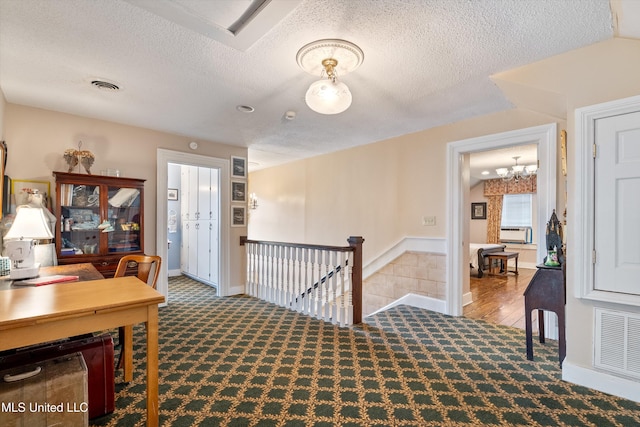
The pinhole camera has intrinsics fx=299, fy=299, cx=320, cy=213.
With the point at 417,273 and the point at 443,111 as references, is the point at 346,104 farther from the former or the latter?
the point at 417,273

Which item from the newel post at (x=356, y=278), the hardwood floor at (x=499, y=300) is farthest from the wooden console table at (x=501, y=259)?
the newel post at (x=356, y=278)

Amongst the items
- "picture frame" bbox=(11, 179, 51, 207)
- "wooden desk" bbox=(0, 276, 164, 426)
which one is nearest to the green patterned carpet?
"wooden desk" bbox=(0, 276, 164, 426)

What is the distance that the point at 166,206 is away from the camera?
13.4 ft

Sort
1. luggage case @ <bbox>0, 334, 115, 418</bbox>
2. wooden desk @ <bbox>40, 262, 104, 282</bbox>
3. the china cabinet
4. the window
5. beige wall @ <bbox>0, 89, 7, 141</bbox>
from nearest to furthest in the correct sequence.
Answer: luggage case @ <bbox>0, 334, 115, 418</bbox> < wooden desk @ <bbox>40, 262, 104, 282</bbox> < beige wall @ <bbox>0, 89, 7, 141</bbox> < the china cabinet < the window

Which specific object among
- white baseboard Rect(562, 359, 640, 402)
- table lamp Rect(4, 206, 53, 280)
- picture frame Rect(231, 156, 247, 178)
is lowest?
white baseboard Rect(562, 359, 640, 402)

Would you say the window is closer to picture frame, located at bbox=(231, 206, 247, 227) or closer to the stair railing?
the stair railing

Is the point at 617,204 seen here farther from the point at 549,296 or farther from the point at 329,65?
the point at 329,65

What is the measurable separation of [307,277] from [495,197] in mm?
7194

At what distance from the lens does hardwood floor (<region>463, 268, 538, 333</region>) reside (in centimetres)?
365

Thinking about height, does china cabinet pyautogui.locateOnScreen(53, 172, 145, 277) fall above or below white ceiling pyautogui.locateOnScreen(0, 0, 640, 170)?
below

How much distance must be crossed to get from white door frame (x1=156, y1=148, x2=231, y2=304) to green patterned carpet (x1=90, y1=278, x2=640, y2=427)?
1134 mm

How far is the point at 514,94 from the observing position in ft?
8.96

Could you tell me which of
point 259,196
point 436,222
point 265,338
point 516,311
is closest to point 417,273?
point 436,222

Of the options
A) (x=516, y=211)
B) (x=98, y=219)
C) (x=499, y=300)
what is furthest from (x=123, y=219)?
(x=516, y=211)
